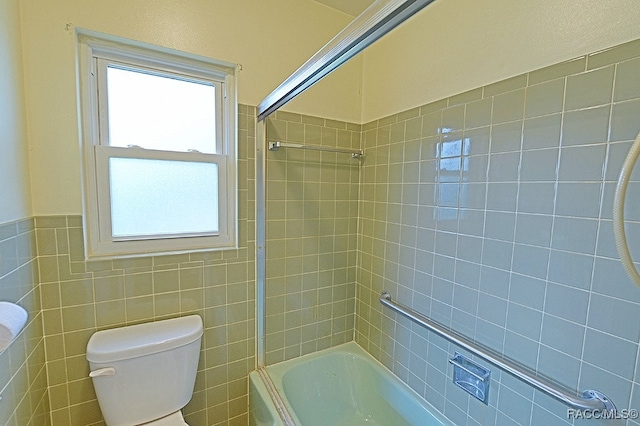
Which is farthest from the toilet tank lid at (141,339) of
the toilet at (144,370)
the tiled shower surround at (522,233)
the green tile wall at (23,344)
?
the tiled shower surround at (522,233)

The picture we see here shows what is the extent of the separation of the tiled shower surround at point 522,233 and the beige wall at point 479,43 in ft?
0.18

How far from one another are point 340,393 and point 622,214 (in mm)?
1679

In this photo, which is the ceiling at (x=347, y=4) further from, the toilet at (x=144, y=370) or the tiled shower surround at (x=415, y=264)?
the toilet at (x=144, y=370)

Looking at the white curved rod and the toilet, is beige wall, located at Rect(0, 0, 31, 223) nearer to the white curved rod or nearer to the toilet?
the toilet

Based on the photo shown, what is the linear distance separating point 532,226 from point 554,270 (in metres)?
0.17

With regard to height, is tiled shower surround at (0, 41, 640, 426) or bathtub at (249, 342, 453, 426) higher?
tiled shower surround at (0, 41, 640, 426)

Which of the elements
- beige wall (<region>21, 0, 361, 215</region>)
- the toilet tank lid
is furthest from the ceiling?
the toilet tank lid

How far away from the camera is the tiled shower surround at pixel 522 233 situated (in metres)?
0.83

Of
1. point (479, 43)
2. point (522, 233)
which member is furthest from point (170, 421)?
point (479, 43)

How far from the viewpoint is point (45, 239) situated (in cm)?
110

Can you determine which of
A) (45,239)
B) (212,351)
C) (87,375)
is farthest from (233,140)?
(87,375)

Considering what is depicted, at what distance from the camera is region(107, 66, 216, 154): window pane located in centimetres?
128

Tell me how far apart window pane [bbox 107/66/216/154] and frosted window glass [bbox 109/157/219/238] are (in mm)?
105

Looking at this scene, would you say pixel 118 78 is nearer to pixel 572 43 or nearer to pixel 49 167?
pixel 49 167
